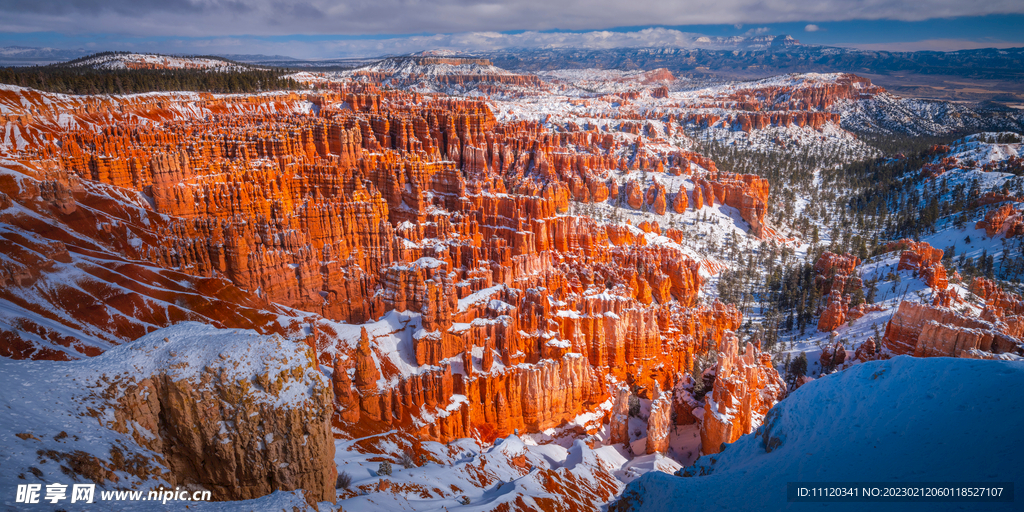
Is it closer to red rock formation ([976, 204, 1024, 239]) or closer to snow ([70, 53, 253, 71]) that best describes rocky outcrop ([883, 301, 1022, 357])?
red rock formation ([976, 204, 1024, 239])

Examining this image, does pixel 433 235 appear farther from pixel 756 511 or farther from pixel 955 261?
pixel 955 261

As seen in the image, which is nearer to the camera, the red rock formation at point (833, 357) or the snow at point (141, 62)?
the red rock formation at point (833, 357)

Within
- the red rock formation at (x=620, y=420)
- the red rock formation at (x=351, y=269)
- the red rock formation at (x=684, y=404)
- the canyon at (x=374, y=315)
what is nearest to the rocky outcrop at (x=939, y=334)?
the canyon at (x=374, y=315)

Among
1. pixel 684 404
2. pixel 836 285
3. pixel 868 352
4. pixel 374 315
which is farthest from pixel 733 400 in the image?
pixel 836 285

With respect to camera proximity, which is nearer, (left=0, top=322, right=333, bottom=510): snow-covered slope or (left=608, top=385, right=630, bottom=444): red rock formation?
(left=0, top=322, right=333, bottom=510): snow-covered slope

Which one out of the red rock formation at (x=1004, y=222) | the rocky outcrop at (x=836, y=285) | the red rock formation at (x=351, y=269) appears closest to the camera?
the red rock formation at (x=351, y=269)

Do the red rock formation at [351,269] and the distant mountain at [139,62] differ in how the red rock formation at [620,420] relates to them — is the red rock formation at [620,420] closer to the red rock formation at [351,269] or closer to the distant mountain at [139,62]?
the red rock formation at [351,269]

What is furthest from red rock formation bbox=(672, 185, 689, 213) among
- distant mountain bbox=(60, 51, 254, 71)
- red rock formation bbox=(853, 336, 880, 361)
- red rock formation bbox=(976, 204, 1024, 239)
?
distant mountain bbox=(60, 51, 254, 71)

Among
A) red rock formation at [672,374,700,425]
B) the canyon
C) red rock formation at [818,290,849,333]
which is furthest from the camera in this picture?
red rock formation at [818,290,849,333]
